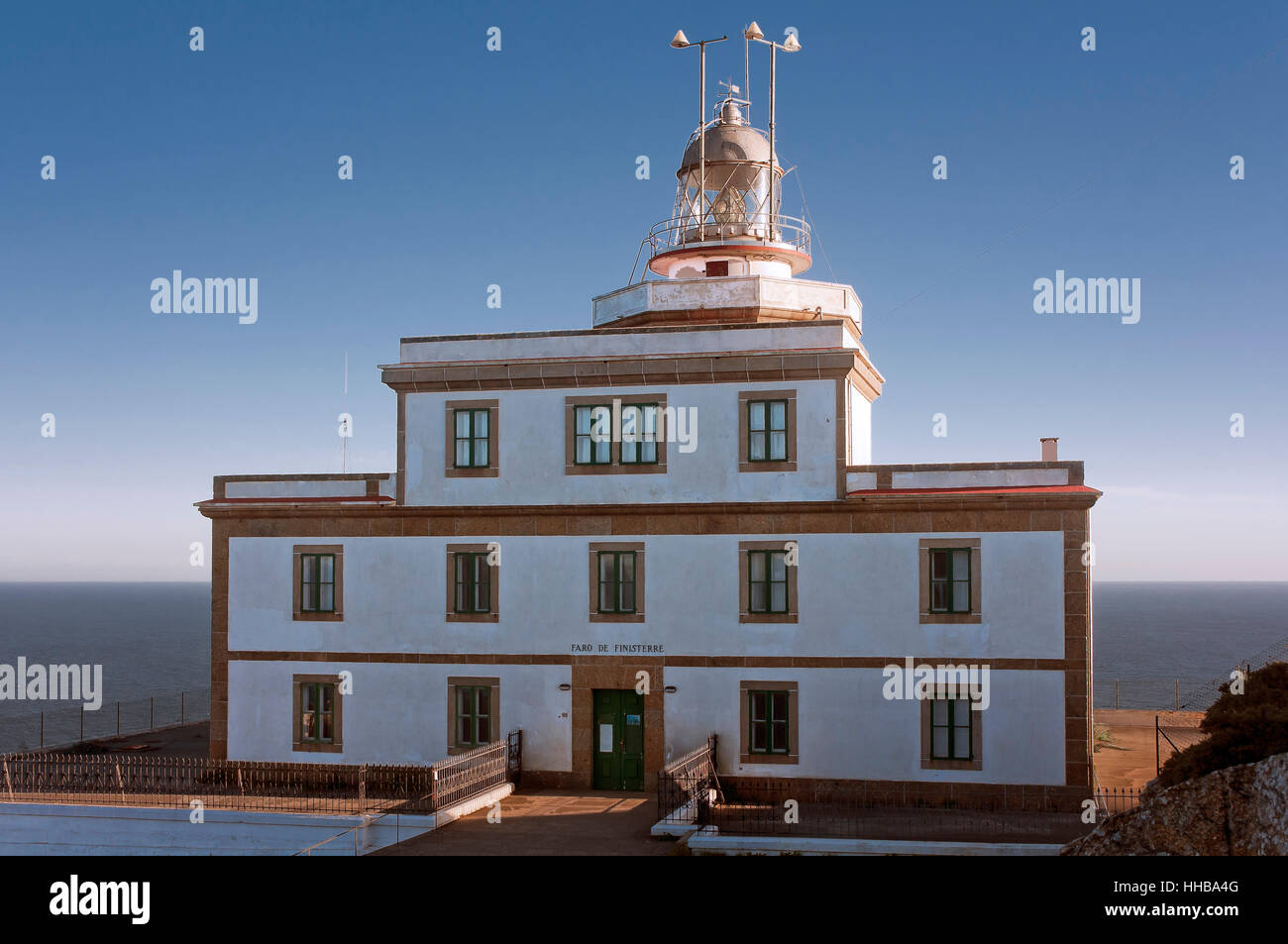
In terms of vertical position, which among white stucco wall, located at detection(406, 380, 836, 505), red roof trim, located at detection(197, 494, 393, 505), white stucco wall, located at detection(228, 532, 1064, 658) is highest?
white stucco wall, located at detection(406, 380, 836, 505)

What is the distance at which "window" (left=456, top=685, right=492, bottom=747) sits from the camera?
91.0 ft

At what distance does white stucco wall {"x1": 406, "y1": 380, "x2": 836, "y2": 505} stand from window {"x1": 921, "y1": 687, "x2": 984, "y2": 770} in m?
5.33

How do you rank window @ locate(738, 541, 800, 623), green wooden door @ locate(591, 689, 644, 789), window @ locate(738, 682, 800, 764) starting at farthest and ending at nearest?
green wooden door @ locate(591, 689, 644, 789) < window @ locate(738, 541, 800, 623) < window @ locate(738, 682, 800, 764)

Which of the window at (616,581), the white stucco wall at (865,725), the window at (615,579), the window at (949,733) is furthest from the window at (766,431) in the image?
the window at (949,733)

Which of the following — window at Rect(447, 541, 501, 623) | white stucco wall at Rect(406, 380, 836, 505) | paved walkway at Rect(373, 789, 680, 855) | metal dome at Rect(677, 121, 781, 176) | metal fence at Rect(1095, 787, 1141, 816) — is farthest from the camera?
metal dome at Rect(677, 121, 781, 176)

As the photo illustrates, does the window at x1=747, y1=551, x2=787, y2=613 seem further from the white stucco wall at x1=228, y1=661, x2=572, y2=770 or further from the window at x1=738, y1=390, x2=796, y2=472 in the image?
the white stucco wall at x1=228, y1=661, x2=572, y2=770

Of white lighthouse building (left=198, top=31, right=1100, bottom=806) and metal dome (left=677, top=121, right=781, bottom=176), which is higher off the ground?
metal dome (left=677, top=121, right=781, bottom=176)

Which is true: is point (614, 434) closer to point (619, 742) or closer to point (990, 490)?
point (619, 742)

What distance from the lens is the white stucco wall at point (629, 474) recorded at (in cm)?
2672

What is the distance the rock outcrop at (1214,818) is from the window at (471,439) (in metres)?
18.5

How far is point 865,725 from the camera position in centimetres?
2567

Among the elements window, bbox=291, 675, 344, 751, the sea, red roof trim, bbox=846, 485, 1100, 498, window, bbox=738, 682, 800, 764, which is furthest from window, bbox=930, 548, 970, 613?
window, bbox=291, 675, 344, 751

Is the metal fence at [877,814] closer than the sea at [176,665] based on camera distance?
Yes

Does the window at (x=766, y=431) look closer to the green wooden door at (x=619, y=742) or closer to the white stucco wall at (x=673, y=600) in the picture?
the white stucco wall at (x=673, y=600)
